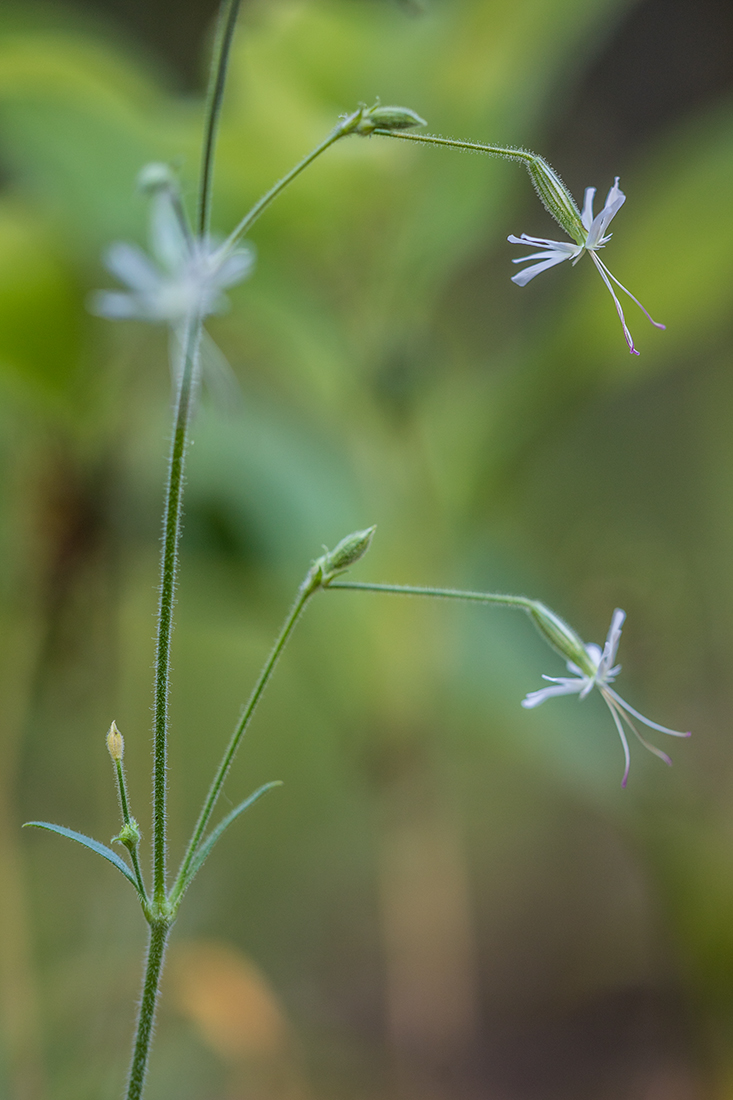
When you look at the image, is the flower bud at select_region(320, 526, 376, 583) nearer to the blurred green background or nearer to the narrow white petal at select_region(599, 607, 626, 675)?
the narrow white petal at select_region(599, 607, 626, 675)

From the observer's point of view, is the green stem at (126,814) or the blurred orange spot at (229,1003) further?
the blurred orange spot at (229,1003)

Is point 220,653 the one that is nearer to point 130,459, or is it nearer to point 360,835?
point 360,835

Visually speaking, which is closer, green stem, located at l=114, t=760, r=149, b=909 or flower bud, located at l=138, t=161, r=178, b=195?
green stem, located at l=114, t=760, r=149, b=909

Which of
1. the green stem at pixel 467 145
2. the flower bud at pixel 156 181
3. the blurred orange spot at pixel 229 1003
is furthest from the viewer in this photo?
the blurred orange spot at pixel 229 1003

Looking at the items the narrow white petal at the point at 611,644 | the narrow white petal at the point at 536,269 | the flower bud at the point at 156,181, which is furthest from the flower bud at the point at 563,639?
the flower bud at the point at 156,181

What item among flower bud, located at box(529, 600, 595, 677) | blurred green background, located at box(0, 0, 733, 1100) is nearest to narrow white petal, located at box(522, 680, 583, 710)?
flower bud, located at box(529, 600, 595, 677)

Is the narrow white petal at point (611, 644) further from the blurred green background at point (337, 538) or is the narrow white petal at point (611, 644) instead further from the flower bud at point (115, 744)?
the blurred green background at point (337, 538)

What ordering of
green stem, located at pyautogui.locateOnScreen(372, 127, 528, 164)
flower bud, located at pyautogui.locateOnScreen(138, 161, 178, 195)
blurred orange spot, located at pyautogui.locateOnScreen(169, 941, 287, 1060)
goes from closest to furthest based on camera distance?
green stem, located at pyautogui.locateOnScreen(372, 127, 528, 164) < flower bud, located at pyautogui.locateOnScreen(138, 161, 178, 195) < blurred orange spot, located at pyautogui.locateOnScreen(169, 941, 287, 1060)
